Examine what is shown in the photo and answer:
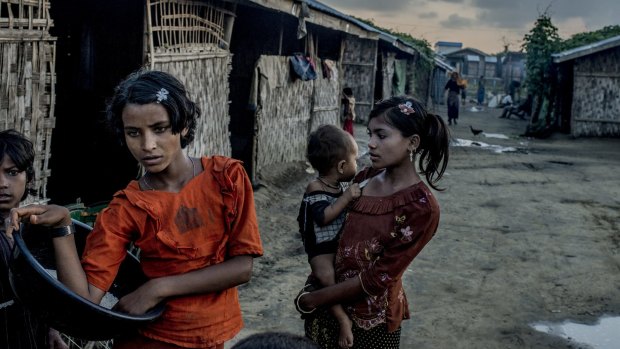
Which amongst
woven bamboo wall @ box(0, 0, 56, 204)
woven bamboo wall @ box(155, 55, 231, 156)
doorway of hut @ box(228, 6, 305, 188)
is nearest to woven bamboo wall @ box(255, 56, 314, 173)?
doorway of hut @ box(228, 6, 305, 188)

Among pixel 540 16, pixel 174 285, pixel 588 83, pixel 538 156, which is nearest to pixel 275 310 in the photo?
pixel 174 285

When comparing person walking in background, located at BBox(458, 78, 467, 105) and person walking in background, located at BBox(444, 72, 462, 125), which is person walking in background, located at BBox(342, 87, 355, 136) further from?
person walking in background, located at BBox(458, 78, 467, 105)

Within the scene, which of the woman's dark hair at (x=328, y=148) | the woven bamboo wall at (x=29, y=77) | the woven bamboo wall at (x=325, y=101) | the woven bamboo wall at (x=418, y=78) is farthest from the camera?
the woven bamboo wall at (x=418, y=78)

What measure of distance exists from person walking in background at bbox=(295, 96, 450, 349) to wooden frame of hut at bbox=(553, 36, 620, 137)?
18397mm

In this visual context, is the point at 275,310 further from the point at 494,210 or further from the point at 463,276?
the point at 494,210

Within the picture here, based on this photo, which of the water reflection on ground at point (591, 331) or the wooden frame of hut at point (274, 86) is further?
the wooden frame of hut at point (274, 86)

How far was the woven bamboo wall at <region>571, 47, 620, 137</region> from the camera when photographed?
1930 cm

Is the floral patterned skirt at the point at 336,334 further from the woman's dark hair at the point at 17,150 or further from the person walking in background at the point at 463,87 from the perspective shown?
the person walking in background at the point at 463,87

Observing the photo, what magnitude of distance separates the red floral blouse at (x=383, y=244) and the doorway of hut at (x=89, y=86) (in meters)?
4.44

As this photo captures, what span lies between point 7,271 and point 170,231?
63 cm

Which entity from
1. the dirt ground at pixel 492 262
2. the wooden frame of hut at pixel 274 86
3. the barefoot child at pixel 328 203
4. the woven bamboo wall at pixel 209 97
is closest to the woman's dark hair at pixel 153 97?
the barefoot child at pixel 328 203

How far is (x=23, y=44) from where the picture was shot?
388 cm

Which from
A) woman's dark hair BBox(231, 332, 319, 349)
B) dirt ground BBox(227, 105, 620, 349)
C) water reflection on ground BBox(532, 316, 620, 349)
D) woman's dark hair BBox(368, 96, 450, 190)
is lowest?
water reflection on ground BBox(532, 316, 620, 349)

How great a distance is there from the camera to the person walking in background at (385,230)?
2.26 meters
